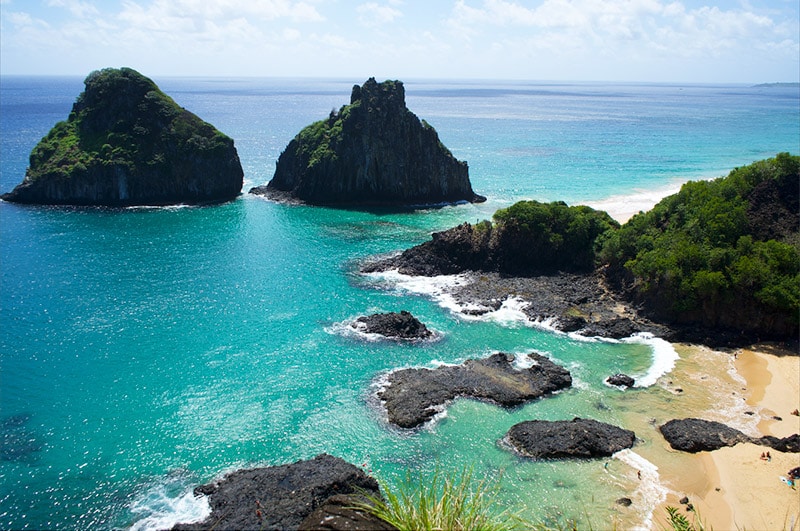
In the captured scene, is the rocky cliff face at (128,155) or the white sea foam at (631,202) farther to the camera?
the rocky cliff face at (128,155)

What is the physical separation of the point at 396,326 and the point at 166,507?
2704 centimetres

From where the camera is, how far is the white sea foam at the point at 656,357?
4775 centimetres

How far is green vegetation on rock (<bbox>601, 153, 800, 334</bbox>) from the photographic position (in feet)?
178

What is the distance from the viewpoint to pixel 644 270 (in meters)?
59.3

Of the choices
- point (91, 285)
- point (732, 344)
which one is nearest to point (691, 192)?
point (732, 344)

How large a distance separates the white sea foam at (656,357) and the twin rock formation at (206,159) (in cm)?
5884

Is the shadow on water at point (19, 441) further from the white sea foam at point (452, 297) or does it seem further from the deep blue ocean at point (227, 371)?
the white sea foam at point (452, 297)

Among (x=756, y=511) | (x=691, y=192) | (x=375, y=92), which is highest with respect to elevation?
(x=375, y=92)

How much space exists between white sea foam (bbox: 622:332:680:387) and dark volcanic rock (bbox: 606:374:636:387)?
660 mm

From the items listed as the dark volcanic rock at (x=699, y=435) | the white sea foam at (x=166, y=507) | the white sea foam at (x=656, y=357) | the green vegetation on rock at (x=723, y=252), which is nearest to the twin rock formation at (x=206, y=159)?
the green vegetation on rock at (x=723, y=252)

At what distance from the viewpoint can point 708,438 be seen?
39250 millimetres

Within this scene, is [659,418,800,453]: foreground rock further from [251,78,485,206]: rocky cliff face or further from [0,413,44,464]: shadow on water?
[251,78,485,206]: rocky cliff face

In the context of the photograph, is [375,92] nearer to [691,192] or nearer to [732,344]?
[691,192]

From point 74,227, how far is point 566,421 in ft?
271
